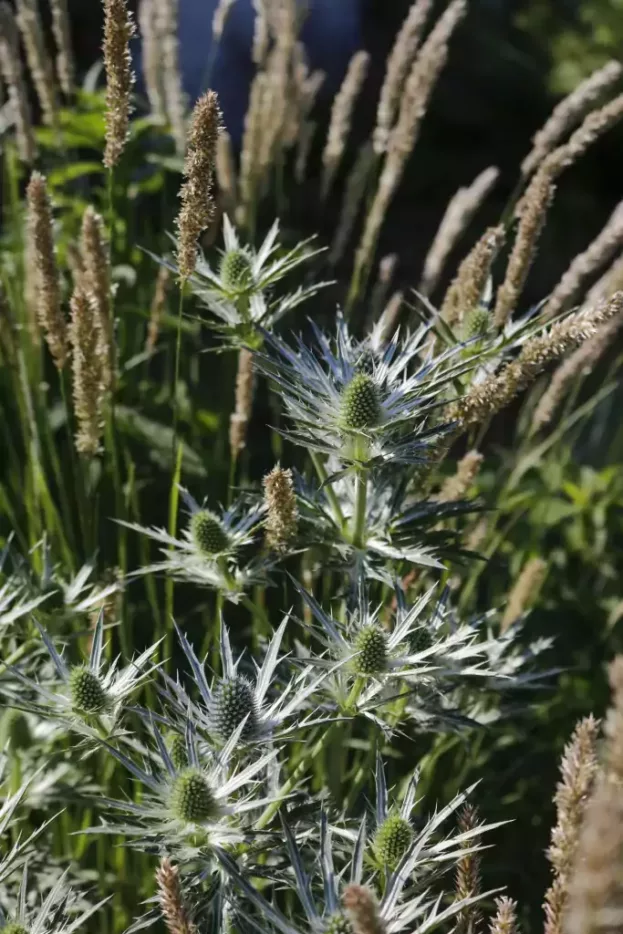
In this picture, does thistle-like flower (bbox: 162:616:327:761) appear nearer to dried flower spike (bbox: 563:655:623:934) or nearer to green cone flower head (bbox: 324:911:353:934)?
green cone flower head (bbox: 324:911:353:934)

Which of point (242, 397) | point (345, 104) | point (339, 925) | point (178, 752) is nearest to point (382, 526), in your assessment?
point (242, 397)

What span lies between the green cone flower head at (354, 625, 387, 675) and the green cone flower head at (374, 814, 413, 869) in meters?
0.14

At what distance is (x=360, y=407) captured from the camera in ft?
3.33

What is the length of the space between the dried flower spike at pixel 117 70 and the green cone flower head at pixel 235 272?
0.19 m

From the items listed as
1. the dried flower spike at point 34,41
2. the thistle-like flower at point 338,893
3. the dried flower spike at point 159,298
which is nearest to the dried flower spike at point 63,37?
the dried flower spike at point 34,41

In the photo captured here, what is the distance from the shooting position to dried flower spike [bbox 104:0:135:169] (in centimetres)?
97

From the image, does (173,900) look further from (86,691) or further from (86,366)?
(86,366)

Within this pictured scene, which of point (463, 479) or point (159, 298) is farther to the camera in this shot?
point (159, 298)

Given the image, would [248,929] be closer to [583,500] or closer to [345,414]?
[345,414]

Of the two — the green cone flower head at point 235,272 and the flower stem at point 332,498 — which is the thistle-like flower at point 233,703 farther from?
the green cone flower head at point 235,272

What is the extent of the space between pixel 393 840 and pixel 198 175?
663mm

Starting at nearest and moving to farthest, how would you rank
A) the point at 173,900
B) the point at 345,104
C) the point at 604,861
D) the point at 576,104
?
the point at 604,861
the point at 173,900
the point at 576,104
the point at 345,104

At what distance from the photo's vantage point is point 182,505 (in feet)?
5.57

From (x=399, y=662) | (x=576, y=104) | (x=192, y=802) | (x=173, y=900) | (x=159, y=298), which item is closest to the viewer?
(x=173, y=900)
